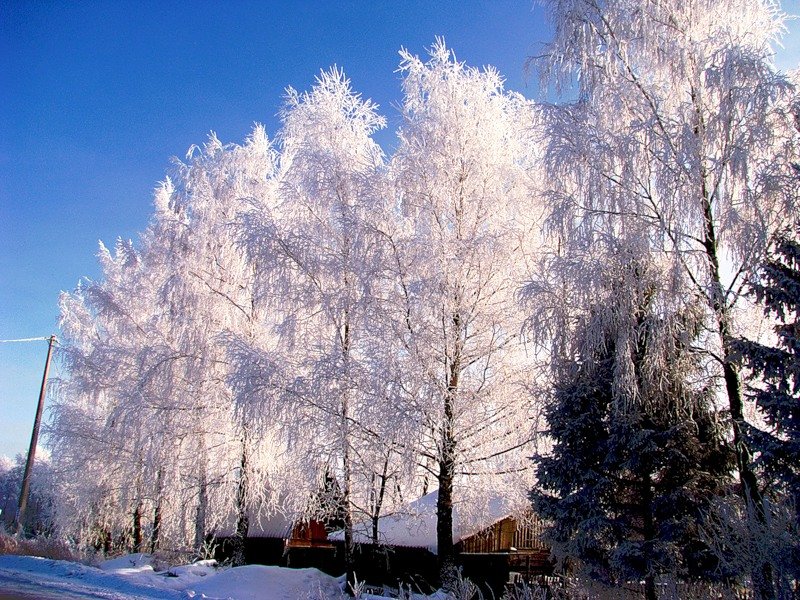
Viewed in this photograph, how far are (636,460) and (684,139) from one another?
493cm

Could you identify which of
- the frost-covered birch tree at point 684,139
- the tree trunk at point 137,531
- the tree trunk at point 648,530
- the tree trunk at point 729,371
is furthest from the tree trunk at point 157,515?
the tree trunk at point 729,371

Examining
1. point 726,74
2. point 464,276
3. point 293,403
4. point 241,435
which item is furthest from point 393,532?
point 726,74

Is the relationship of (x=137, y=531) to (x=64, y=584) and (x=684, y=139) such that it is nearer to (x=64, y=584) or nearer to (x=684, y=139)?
(x=64, y=584)

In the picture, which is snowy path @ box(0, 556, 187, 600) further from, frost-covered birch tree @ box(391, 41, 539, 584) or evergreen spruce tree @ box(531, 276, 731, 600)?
evergreen spruce tree @ box(531, 276, 731, 600)

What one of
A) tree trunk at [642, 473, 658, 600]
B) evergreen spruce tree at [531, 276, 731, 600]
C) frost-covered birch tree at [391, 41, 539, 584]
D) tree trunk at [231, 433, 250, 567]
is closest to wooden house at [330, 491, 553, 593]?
frost-covered birch tree at [391, 41, 539, 584]

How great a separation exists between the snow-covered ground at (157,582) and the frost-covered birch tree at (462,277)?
3639 millimetres

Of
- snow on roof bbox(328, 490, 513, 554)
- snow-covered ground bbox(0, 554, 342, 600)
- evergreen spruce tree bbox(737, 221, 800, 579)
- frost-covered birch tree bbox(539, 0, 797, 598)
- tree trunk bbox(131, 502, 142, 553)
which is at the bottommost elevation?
snow-covered ground bbox(0, 554, 342, 600)

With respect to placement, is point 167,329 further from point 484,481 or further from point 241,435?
point 484,481

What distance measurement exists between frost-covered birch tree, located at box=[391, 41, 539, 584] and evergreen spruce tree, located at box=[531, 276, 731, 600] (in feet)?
6.69

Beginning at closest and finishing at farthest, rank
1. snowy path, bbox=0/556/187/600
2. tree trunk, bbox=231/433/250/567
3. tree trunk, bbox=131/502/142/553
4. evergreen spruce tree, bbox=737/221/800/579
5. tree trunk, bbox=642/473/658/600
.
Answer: evergreen spruce tree, bbox=737/221/800/579, tree trunk, bbox=642/473/658/600, snowy path, bbox=0/556/187/600, tree trunk, bbox=231/433/250/567, tree trunk, bbox=131/502/142/553

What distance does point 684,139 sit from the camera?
31.7 feet

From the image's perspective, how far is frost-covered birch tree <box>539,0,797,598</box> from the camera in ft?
29.9

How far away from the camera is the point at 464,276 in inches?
482

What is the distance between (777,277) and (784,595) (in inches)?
157
